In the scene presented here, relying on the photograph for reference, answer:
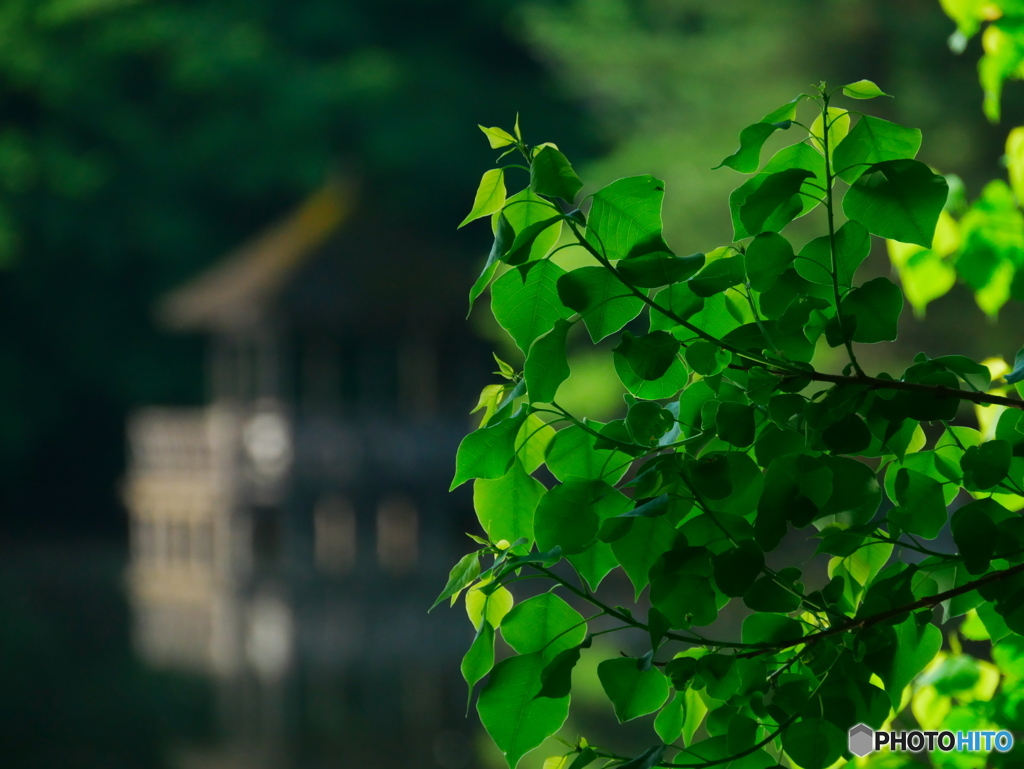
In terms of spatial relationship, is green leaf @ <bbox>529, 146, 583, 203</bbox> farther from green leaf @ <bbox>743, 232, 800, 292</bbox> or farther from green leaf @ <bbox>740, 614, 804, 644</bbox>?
green leaf @ <bbox>740, 614, 804, 644</bbox>

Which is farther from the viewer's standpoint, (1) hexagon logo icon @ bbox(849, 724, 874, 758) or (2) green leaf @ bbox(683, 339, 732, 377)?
(1) hexagon logo icon @ bbox(849, 724, 874, 758)

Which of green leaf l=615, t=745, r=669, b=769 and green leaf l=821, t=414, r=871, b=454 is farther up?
green leaf l=821, t=414, r=871, b=454

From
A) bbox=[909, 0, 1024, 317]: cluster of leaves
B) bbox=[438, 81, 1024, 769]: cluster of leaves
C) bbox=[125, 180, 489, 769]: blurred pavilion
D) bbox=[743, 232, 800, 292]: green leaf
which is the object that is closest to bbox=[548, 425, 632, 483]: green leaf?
bbox=[438, 81, 1024, 769]: cluster of leaves

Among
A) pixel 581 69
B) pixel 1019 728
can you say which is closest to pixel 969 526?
pixel 1019 728

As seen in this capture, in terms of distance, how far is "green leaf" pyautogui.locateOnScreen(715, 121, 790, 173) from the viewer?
0.60 metres

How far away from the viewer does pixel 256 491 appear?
13344 mm

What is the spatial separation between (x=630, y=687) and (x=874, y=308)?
21 centimetres

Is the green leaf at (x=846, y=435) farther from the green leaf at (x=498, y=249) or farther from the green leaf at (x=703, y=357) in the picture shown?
the green leaf at (x=498, y=249)

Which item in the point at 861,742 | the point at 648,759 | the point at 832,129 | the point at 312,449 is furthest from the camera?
the point at 312,449

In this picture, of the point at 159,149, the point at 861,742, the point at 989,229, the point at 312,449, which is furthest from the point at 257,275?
the point at 989,229

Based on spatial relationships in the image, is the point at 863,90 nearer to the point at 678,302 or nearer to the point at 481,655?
the point at 678,302

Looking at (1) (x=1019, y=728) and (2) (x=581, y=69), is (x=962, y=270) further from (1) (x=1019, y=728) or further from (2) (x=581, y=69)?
(2) (x=581, y=69)

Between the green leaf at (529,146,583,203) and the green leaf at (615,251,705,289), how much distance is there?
0.04 meters

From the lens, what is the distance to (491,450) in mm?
617
